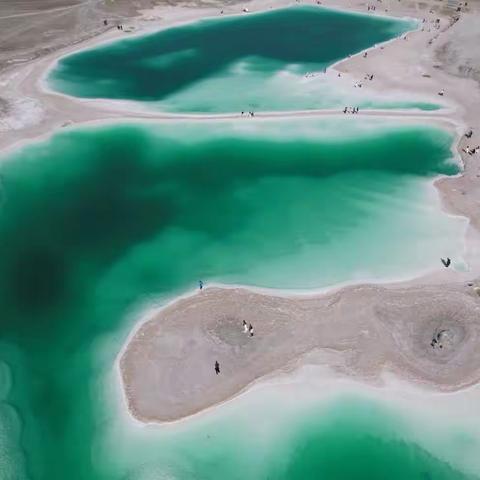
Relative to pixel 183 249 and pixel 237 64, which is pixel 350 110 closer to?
pixel 237 64

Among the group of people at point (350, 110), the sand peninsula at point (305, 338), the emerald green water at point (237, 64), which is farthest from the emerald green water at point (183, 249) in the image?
the emerald green water at point (237, 64)

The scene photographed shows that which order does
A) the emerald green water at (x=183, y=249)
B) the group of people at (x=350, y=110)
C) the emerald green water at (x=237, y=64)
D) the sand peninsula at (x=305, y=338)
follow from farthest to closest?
1. the emerald green water at (x=237, y=64)
2. the group of people at (x=350, y=110)
3. the sand peninsula at (x=305, y=338)
4. the emerald green water at (x=183, y=249)

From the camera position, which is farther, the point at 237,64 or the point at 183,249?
the point at 237,64

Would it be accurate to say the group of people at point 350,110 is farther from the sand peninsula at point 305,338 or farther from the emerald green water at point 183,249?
the sand peninsula at point 305,338

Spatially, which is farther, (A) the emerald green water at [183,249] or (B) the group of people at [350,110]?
(B) the group of people at [350,110]

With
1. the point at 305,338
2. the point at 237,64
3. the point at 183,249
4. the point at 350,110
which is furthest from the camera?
the point at 237,64

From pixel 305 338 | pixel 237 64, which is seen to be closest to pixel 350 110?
pixel 237 64
